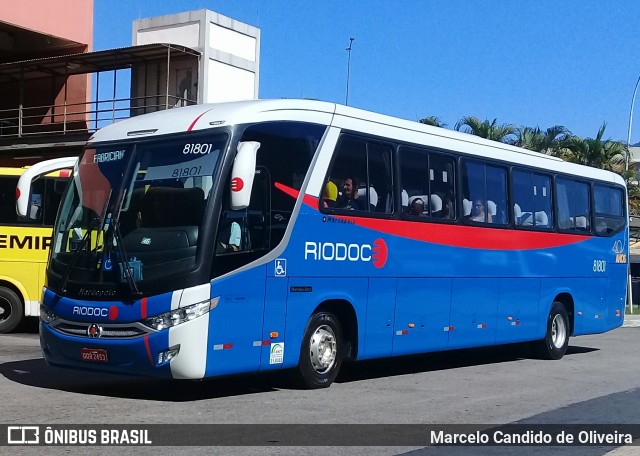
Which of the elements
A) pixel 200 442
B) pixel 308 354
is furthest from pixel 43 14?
pixel 200 442

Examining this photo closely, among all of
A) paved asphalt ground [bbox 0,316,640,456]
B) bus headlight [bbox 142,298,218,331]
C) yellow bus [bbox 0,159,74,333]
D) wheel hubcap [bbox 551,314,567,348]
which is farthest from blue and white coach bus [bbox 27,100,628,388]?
yellow bus [bbox 0,159,74,333]

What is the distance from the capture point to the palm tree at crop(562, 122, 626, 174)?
38469mm

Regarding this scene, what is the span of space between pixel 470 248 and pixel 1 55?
21.0m

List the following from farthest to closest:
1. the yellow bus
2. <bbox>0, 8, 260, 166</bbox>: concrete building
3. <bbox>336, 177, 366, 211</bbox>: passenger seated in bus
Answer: <bbox>0, 8, 260, 166</bbox>: concrete building, the yellow bus, <bbox>336, 177, 366, 211</bbox>: passenger seated in bus

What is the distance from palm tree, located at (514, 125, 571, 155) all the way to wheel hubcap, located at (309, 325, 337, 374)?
2922cm

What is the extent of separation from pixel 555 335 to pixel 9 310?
10.4m

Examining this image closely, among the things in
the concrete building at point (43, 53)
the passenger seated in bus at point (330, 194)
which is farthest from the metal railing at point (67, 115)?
Result: the passenger seated in bus at point (330, 194)

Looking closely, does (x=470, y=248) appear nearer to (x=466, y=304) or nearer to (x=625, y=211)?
(x=466, y=304)

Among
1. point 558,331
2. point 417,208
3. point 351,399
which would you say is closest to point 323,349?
point 351,399

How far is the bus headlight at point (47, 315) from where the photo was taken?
10.6 meters

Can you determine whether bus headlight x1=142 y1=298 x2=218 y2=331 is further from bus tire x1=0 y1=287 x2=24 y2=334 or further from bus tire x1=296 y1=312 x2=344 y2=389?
bus tire x1=0 y1=287 x2=24 y2=334

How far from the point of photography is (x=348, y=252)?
12.0m

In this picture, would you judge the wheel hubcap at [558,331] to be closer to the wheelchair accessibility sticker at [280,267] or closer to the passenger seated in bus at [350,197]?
the passenger seated in bus at [350,197]

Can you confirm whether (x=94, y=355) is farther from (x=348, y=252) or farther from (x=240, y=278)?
(x=348, y=252)
